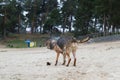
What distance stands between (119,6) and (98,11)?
3585 mm

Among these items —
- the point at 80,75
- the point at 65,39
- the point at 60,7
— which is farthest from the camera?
the point at 60,7

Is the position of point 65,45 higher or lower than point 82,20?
lower

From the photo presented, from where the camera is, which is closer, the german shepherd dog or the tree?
the german shepherd dog

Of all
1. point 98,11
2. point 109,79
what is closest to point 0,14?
point 98,11

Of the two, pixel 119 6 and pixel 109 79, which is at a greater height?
pixel 119 6

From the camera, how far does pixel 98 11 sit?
52656 millimetres

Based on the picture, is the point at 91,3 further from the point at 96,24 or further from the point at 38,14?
the point at 38,14

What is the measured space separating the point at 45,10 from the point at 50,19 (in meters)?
8.61

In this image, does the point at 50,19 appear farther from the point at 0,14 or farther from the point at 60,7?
the point at 0,14

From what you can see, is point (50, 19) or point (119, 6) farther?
point (50, 19)

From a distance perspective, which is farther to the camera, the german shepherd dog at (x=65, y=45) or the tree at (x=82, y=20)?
the tree at (x=82, y=20)

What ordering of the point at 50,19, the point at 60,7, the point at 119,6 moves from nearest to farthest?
the point at 119,6
the point at 50,19
the point at 60,7

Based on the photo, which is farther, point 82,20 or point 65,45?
point 82,20

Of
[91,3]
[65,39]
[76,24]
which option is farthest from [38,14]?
[65,39]
